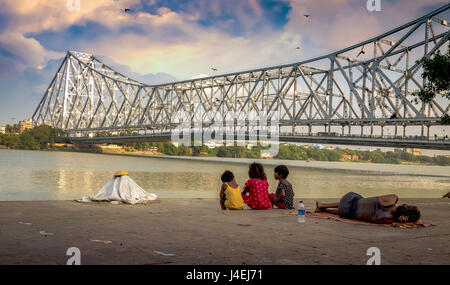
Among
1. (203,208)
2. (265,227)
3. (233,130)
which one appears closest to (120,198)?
(203,208)

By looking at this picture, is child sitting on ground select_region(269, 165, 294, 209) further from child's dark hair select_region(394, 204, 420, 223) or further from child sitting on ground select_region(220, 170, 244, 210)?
child's dark hair select_region(394, 204, 420, 223)

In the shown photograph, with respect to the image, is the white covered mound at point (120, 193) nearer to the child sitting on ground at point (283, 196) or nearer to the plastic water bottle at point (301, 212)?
the child sitting on ground at point (283, 196)

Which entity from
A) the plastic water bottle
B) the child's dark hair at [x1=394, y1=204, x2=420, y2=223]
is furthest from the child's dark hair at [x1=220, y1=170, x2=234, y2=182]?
the child's dark hair at [x1=394, y1=204, x2=420, y2=223]

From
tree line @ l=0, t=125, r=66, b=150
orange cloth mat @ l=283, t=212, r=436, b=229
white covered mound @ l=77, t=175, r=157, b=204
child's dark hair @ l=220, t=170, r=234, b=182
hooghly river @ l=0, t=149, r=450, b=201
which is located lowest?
hooghly river @ l=0, t=149, r=450, b=201

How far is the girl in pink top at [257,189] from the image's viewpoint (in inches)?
382

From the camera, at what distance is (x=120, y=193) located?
1052 cm

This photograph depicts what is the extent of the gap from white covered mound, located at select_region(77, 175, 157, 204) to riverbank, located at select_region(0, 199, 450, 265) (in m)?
1.47

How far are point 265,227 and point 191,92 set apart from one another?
85.3m

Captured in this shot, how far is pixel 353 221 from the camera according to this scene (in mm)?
7977

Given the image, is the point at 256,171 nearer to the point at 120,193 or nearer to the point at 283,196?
the point at 283,196

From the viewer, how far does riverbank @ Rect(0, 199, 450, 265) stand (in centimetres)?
469

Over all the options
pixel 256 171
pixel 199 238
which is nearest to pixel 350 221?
pixel 256 171

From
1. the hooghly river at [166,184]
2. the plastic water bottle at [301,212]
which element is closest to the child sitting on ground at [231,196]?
the plastic water bottle at [301,212]

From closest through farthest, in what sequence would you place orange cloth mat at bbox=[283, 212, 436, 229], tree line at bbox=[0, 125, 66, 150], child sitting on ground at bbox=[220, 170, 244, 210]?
orange cloth mat at bbox=[283, 212, 436, 229], child sitting on ground at bbox=[220, 170, 244, 210], tree line at bbox=[0, 125, 66, 150]
